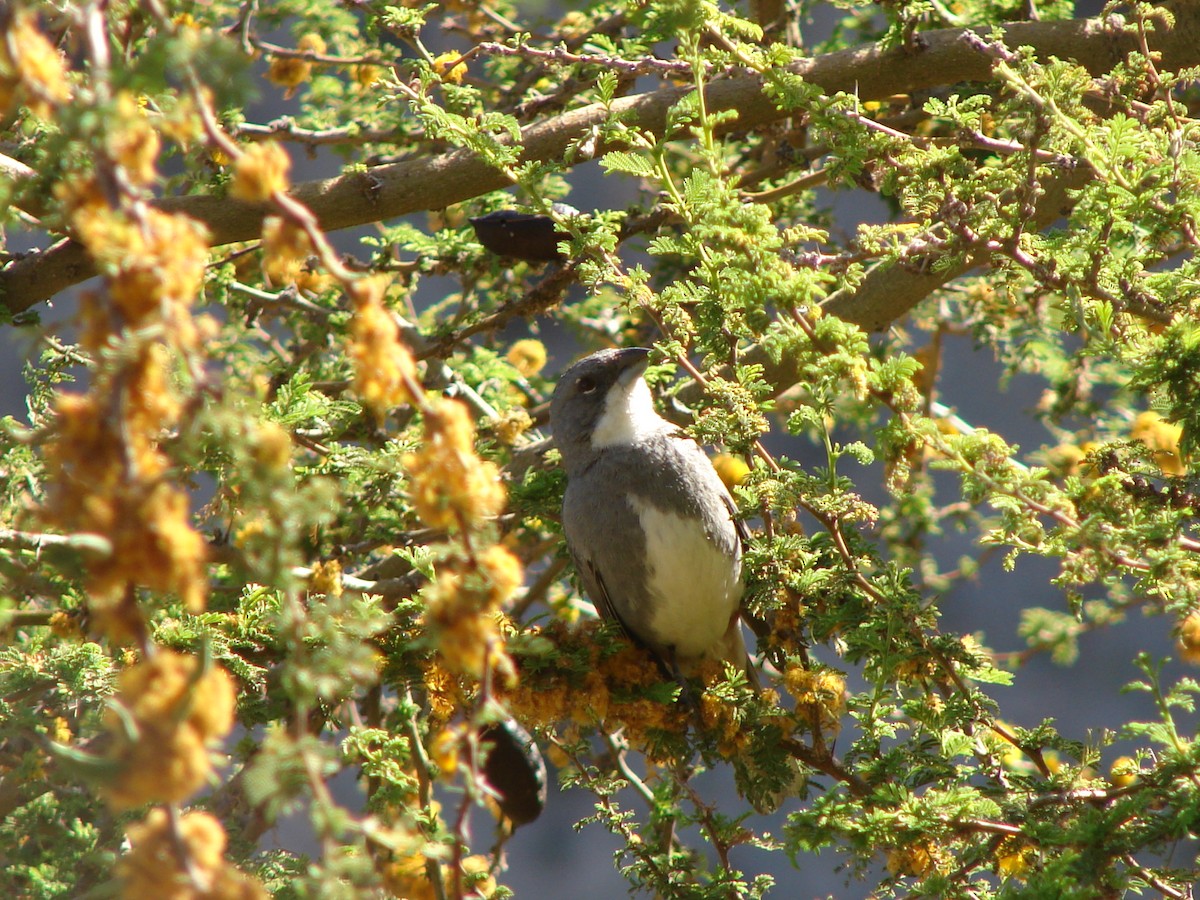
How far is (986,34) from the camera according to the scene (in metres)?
3.11

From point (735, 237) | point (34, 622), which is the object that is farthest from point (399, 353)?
point (34, 622)

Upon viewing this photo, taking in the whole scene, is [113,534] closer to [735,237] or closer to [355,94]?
[735,237]

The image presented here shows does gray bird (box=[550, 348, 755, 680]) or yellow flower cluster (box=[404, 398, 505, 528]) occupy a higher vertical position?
yellow flower cluster (box=[404, 398, 505, 528])

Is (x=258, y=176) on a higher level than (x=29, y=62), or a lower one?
lower

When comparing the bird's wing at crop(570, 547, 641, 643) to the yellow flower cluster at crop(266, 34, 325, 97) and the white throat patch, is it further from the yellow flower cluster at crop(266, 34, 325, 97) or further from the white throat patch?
the yellow flower cluster at crop(266, 34, 325, 97)

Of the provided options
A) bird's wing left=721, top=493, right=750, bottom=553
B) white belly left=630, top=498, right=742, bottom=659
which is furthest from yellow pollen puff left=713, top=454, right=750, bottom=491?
white belly left=630, top=498, right=742, bottom=659

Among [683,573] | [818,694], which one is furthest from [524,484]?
[818,694]

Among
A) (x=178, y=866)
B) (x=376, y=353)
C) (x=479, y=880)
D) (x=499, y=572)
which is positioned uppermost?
(x=376, y=353)

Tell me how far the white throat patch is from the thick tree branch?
71 cm

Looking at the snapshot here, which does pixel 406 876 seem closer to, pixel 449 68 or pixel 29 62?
pixel 29 62

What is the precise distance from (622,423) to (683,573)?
1.65 feet

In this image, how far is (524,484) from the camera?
3.27 m

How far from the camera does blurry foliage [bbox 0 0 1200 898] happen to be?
0.95 metres

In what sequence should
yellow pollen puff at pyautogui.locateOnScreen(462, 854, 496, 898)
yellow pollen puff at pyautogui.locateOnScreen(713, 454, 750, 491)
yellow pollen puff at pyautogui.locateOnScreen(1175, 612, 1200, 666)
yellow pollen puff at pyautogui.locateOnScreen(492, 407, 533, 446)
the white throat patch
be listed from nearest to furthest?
yellow pollen puff at pyautogui.locateOnScreen(1175, 612, 1200, 666), yellow pollen puff at pyautogui.locateOnScreen(462, 854, 496, 898), the white throat patch, yellow pollen puff at pyautogui.locateOnScreen(492, 407, 533, 446), yellow pollen puff at pyautogui.locateOnScreen(713, 454, 750, 491)
